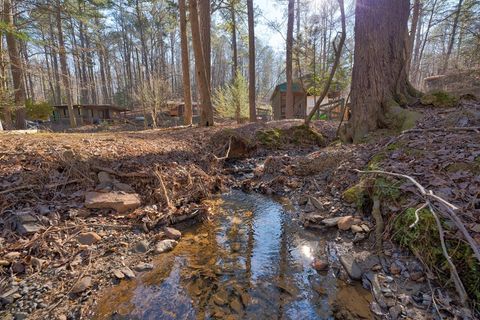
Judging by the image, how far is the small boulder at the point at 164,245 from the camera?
3.25 meters

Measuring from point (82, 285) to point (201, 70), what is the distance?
849cm

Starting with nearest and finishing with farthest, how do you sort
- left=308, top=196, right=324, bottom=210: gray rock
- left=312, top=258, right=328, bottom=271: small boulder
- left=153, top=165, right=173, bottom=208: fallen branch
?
left=312, top=258, right=328, bottom=271: small boulder
left=308, top=196, right=324, bottom=210: gray rock
left=153, top=165, right=173, bottom=208: fallen branch

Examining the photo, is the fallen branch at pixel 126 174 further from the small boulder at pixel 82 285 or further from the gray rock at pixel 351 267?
the gray rock at pixel 351 267

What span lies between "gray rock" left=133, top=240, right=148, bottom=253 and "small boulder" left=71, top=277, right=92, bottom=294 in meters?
0.66

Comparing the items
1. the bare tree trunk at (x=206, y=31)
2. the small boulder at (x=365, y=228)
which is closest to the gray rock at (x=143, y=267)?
the small boulder at (x=365, y=228)

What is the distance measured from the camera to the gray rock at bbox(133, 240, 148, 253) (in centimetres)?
323

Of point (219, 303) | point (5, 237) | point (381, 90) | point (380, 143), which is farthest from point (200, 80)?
point (219, 303)

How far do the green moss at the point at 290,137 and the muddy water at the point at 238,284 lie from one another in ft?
16.3

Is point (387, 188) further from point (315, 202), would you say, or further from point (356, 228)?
point (315, 202)

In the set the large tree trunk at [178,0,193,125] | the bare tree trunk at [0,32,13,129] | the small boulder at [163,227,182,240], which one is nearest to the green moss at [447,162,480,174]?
A: the small boulder at [163,227,182,240]

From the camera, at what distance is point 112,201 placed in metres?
3.95

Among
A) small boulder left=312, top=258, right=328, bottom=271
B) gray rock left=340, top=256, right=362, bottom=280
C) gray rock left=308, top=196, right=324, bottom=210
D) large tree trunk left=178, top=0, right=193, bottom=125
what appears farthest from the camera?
large tree trunk left=178, top=0, right=193, bottom=125

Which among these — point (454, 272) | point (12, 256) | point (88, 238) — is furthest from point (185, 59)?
point (454, 272)

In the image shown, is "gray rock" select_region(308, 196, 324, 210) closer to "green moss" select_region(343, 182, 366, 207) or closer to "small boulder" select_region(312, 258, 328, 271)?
"green moss" select_region(343, 182, 366, 207)
